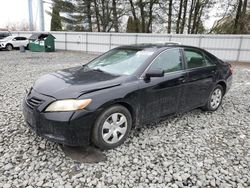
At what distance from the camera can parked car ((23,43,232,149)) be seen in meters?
2.57

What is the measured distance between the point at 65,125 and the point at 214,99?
331 centimetres

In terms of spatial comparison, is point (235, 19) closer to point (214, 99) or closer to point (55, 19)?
point (214, 99)

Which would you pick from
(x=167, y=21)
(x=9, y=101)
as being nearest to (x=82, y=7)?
(x=167, y=21)

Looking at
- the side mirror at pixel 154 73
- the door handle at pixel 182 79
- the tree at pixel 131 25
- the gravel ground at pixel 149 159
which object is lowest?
the gravel ground at pixel 149 159

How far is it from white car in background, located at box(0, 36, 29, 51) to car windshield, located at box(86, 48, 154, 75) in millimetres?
18451

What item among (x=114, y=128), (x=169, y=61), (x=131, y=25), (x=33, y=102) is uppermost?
(x=131, y=25)

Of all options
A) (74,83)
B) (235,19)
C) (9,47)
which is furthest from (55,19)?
(74,83)

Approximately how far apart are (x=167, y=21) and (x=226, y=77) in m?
18.3

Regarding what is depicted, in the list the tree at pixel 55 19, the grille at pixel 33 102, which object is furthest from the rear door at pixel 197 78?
the tree at pixel 55 19

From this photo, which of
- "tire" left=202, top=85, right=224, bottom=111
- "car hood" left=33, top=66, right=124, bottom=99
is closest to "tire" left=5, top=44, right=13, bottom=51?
"car hood" left=33, top=66, right=124, bottom=99

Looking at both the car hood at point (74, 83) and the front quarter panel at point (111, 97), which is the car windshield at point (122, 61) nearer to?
the car hood at point (74, 83)

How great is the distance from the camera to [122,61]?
11.5ft

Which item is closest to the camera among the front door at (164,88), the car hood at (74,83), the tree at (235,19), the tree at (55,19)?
the car hood at (74,83)

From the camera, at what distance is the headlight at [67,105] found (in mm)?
2535
